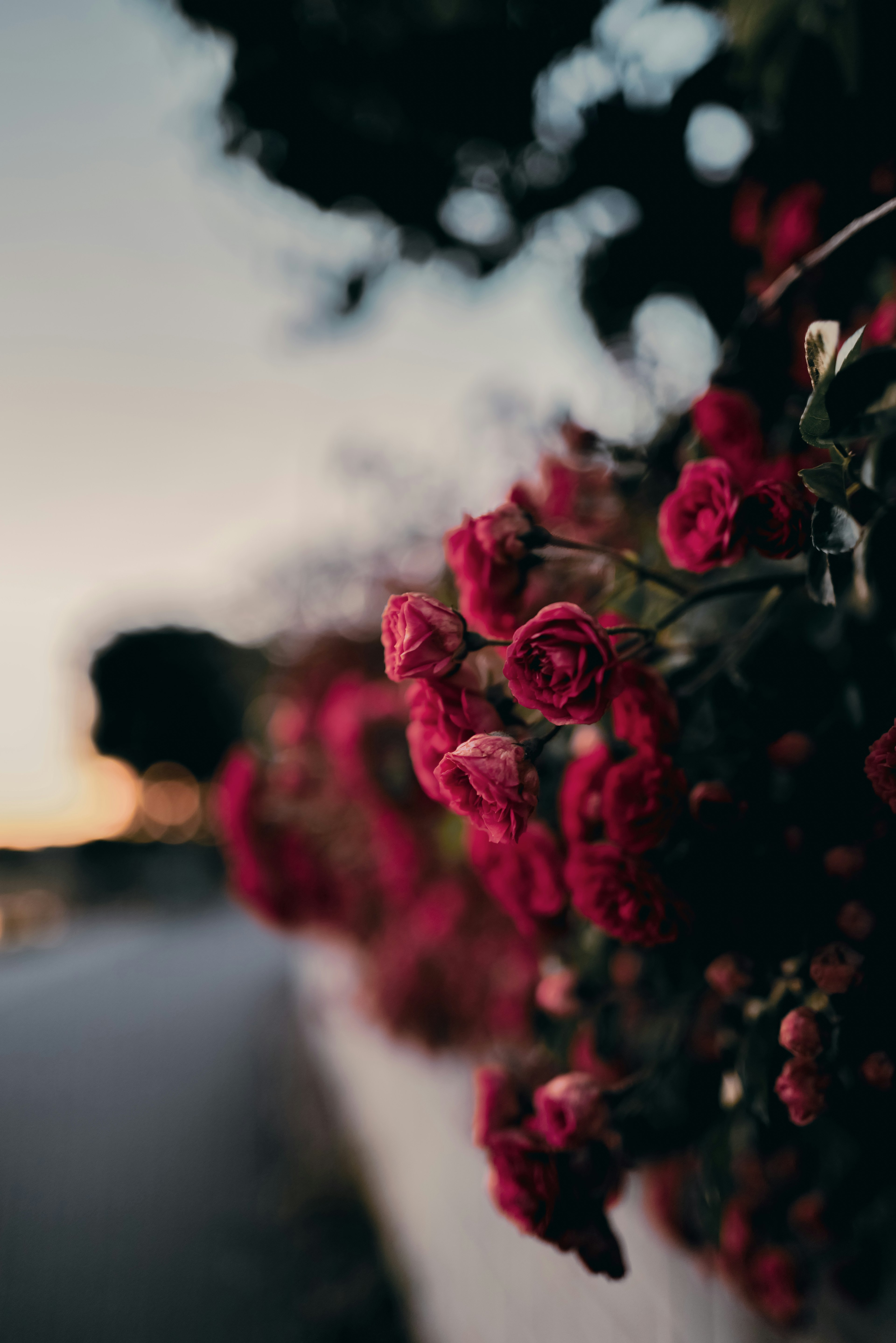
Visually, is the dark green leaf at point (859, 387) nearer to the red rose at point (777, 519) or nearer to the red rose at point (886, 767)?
the red rose at point (777, 519)

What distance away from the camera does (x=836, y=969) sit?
1.66 feet

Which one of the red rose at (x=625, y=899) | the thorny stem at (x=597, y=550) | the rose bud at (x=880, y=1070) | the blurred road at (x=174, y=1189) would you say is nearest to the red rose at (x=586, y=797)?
the red rose at (x=625, y=899)

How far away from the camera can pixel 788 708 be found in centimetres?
58

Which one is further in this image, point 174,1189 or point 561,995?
point 174,1189

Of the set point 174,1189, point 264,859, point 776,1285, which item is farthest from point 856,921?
point 174,1189

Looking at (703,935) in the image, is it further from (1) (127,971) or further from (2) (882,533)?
(1) (127,971)

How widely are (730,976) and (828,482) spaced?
379 millimetres

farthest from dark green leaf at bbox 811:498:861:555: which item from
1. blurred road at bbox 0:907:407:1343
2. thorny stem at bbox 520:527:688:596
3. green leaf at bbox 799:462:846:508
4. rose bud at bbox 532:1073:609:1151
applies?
blurred road at bbox 0:907:407:1343

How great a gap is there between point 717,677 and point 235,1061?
3750 millimetres

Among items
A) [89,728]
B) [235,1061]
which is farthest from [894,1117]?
[89,728]

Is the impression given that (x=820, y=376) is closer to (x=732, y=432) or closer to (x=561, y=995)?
(x=732, y=432)

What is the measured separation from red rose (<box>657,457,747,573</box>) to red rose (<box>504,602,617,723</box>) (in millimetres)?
107

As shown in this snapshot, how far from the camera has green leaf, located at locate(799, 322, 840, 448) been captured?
0.42 meters

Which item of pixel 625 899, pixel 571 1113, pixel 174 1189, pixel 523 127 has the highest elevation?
pixel 523 127
